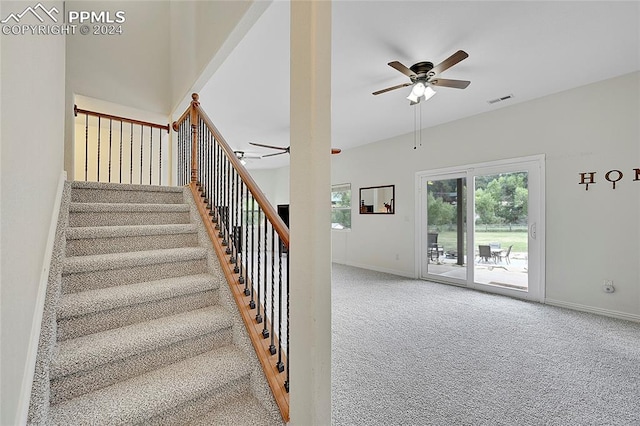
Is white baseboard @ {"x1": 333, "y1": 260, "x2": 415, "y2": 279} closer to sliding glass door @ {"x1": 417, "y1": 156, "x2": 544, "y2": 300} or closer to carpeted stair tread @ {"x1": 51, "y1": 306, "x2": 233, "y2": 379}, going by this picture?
sliding glass door @ {"x1": 417, "y1": 156, "x2": 544, "y2": 300}

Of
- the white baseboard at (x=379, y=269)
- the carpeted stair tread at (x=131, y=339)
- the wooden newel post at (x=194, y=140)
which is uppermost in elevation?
the wooden newel post at (x=194, y=140)

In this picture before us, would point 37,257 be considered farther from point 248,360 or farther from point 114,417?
point 248,360

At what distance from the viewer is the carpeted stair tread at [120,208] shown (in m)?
2.22

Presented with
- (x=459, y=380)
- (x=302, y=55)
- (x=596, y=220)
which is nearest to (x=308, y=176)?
(x=302, y=55)

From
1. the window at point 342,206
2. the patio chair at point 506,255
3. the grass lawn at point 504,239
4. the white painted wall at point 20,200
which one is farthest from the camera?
the window at point 342,206

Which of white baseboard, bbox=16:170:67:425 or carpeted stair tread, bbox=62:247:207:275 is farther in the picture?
carpeted stair tread, bbox=62:247:207:275

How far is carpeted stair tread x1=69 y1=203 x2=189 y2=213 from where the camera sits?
7.29ft

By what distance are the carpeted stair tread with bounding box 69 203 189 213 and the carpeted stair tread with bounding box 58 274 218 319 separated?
0.83m

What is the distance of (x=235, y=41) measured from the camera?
7.70 ft

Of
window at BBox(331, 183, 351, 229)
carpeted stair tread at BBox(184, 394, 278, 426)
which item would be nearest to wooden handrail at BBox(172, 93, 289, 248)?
carpeted stair tread at BBox(184, 394, 278, 426)

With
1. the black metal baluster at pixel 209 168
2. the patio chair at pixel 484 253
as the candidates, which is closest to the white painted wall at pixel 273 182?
the patio chair at pixel 484 253

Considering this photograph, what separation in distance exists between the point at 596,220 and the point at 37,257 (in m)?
5.19

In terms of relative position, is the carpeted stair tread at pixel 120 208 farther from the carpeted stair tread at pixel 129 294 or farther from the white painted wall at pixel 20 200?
the carpeted stair tread at pixel 129 294

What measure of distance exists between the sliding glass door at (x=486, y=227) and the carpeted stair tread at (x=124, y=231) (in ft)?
13.7
